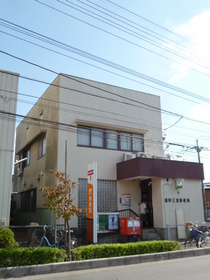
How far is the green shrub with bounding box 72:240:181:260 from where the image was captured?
9.47 meters

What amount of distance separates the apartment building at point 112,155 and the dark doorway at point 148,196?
0.06m

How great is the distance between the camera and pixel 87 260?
9.08m

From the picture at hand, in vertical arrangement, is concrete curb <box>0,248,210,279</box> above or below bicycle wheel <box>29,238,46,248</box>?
below

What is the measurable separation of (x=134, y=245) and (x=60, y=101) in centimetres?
939

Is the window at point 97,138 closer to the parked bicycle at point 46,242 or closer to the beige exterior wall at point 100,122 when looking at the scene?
the beige exterior wall at point 100,122

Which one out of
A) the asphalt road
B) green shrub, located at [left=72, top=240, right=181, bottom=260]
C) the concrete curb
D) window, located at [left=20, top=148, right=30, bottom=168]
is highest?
window, located at [left=20, top=148, right=30, bottom=168]

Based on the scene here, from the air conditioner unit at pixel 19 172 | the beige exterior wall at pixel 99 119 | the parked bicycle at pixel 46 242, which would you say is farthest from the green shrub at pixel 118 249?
the air conditioner unit at pixel 19 172

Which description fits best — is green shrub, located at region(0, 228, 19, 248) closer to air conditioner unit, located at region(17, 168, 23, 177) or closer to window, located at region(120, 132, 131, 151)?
window, located at region(120, 132, 131, 151)

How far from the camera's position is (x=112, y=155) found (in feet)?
58.0

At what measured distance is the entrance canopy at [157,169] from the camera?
15711mm

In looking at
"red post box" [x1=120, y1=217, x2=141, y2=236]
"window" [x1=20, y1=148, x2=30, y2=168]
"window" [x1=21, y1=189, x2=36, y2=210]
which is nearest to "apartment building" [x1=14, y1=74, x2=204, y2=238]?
"window" [x1=21, y1=189, x2=36, y2=210]

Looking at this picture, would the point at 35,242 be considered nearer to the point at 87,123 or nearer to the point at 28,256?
the point at 28,256

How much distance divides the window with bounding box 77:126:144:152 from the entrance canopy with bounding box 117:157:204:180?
1.50 metres

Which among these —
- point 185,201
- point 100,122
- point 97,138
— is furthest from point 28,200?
point 185,201
